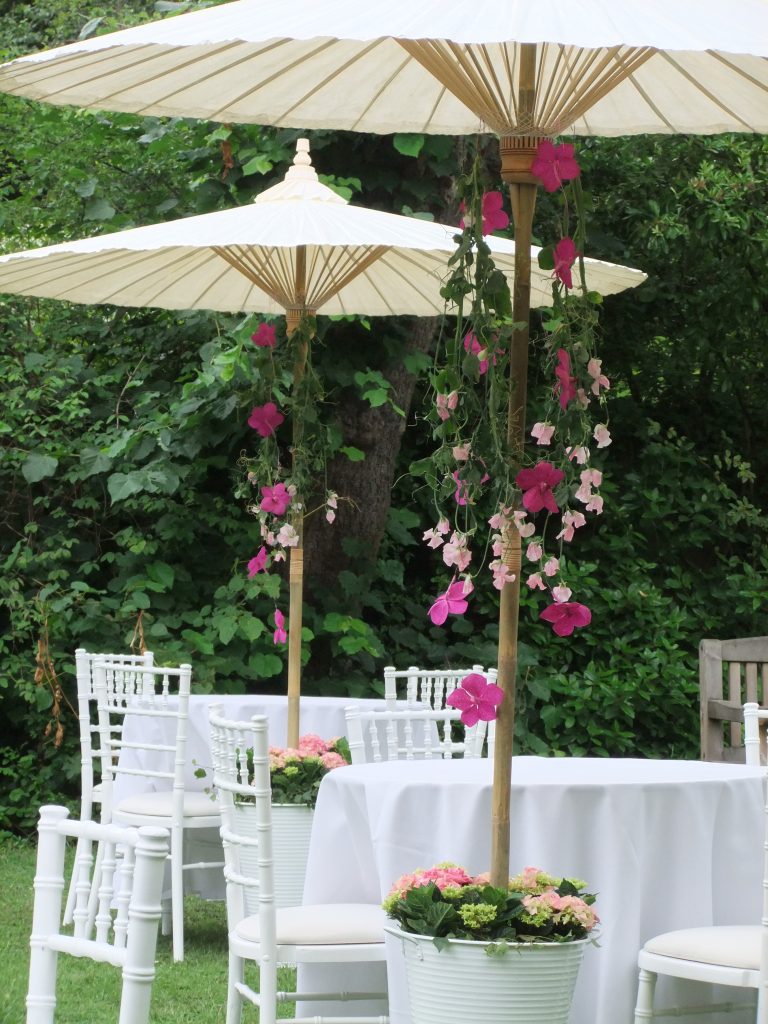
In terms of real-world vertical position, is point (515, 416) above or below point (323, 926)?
above

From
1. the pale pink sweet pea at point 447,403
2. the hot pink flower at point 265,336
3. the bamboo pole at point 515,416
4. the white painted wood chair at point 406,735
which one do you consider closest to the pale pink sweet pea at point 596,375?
the bamboo pole at point 515,416

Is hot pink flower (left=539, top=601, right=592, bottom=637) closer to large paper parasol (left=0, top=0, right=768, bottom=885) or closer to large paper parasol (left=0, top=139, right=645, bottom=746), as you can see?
large paper parasol (left=0, top=0, right=768, bottom=885)

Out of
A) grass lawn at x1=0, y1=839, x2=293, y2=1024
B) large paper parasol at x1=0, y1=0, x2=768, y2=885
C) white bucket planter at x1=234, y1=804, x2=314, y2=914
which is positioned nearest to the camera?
large paper parasol at x1=0, y1=0, x2=768, y2=885

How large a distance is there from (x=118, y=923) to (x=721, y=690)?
16.1 feet

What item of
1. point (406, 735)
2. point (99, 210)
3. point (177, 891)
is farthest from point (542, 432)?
point (99, 210)

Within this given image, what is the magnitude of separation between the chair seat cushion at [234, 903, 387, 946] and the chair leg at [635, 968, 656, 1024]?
1.63ft

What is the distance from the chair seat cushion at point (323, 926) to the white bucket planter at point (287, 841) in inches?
38.3

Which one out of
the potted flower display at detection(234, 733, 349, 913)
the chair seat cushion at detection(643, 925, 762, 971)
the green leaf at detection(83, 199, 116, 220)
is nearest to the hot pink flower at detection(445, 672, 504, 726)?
the chair seat cushion at detection(643, 925, 762, 971)

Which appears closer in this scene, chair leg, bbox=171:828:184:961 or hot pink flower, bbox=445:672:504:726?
hot pink flower, bbox=445:672:504:726

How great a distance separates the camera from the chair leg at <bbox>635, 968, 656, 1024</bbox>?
274 cm

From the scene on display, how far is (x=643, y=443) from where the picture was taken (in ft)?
27.1

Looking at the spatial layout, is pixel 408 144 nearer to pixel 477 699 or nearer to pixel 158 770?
pixel 158 770

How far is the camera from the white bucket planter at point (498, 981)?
7.82 feet

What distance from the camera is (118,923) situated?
1731mm
